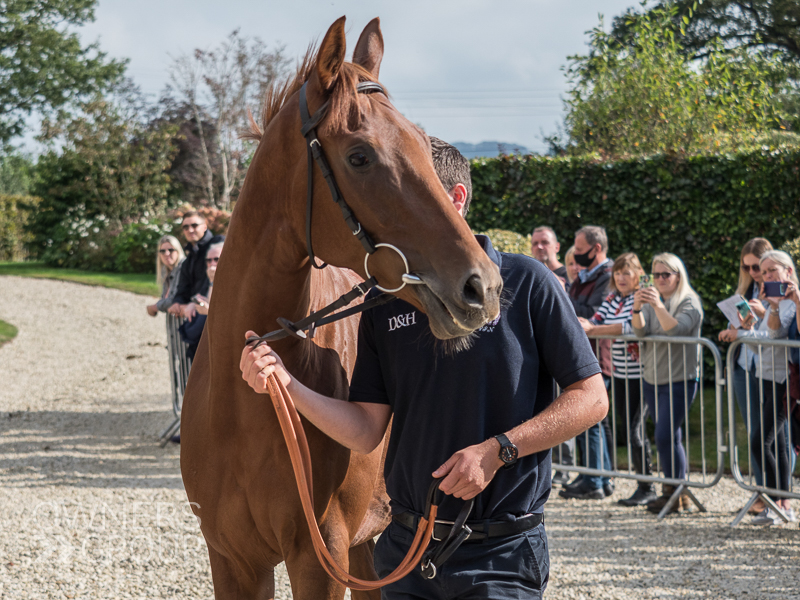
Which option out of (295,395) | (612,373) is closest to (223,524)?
(295,395)

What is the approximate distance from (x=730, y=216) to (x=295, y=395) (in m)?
8.51

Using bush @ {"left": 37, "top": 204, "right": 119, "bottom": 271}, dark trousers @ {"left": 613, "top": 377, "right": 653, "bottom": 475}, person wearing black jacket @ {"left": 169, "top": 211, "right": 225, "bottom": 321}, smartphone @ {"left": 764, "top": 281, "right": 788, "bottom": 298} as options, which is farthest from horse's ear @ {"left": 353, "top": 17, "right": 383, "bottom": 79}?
bush @ {"left": 37, "top": 204, "right": 119, "bottom": 271}

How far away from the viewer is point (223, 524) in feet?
7.36

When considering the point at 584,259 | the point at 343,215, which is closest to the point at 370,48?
the point at 343,215

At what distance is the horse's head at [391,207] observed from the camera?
159 cm

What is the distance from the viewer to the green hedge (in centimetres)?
891

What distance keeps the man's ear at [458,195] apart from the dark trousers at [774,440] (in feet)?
13.7

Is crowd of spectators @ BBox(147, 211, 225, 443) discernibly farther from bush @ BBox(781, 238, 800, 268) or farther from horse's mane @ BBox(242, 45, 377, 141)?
bush @ BBox(781, 238, 800, 268)

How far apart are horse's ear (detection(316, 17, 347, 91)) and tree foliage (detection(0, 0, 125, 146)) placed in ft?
85.2

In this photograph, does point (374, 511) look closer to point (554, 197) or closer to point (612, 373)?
point (612, 373)

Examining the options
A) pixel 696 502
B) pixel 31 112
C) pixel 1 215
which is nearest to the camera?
pixel 696 502

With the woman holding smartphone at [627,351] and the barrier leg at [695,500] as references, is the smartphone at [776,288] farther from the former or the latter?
the barrier leg at [695,500]

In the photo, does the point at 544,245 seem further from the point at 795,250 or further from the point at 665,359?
the point at 795,250

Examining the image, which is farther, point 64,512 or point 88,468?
point 88,468
